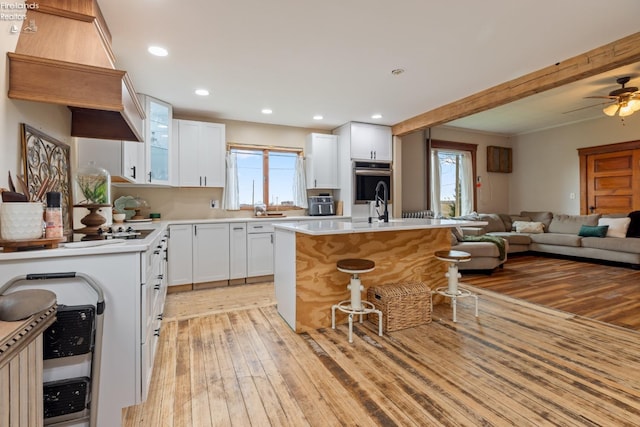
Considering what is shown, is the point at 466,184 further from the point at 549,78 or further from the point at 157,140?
the point at 157,140

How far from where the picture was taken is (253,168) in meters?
5.04

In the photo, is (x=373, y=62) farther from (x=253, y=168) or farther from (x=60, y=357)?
(x=60, y=357)

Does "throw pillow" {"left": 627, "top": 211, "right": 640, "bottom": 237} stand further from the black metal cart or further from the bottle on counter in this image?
the bottle on counter

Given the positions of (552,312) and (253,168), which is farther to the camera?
(253,168)

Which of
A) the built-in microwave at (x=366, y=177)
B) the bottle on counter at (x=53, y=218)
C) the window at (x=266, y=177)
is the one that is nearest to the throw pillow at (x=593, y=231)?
the built-in microwave at (x=366, y=177)

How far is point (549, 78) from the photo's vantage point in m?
3.08

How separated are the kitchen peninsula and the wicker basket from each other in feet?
0.77

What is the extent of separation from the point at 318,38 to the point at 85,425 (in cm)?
292

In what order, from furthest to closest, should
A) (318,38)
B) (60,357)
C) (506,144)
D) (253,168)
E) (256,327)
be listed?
1. (506,144)
2. (253,168)
3. (256,327)
4. (318,38)
5. (60,357)

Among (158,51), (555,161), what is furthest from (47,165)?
(555,161)

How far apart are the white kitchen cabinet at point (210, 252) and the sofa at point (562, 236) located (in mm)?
3466

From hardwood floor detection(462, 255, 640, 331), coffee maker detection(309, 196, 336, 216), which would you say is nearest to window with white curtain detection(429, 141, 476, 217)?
Answer: hardwood floor detection(462, 255, 640, 331)

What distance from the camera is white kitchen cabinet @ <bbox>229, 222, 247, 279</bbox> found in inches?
170

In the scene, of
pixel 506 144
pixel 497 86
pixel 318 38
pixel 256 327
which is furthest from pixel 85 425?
pixel 506 144
